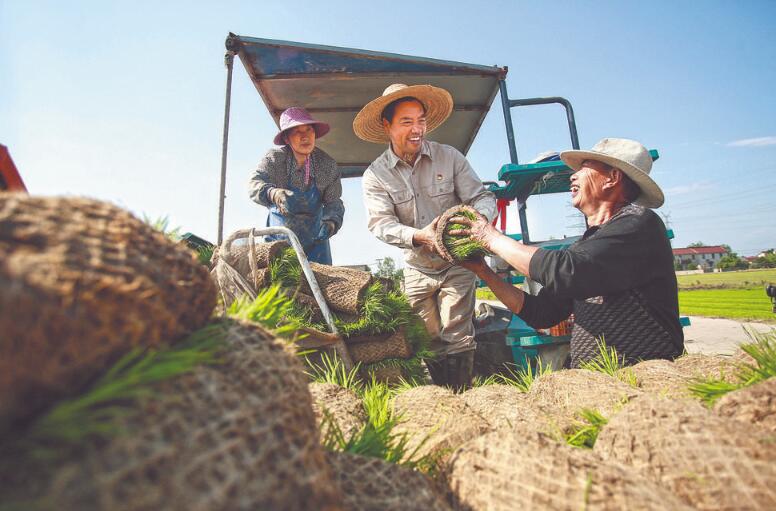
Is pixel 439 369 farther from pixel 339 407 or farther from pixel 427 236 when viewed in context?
pixel 339 407

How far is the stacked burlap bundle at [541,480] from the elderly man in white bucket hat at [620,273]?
5.13 feet

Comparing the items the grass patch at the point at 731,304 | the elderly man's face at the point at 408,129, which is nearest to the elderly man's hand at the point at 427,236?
the elderly man's face at the point at 408,129

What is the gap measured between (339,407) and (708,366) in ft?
4.52

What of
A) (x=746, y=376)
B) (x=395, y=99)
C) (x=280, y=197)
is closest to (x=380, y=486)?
(x=746, y=376)

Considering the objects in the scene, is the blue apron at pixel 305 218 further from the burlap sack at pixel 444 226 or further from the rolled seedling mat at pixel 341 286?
the burlap sack at pixel 444 226

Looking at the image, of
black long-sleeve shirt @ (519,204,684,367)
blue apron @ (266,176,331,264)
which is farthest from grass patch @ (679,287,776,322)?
blue apron @ (266,176,331,264)

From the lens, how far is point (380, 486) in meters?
0.88

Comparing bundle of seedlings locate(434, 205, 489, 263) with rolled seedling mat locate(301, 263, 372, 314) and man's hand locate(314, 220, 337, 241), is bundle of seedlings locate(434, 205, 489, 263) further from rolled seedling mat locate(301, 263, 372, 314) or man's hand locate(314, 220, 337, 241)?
man's hand locate(314, 220, 337, 241)

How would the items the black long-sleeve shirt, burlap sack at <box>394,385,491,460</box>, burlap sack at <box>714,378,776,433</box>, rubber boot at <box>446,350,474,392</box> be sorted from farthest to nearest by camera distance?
rubber boot at <box>446,350,474,392</box>, the black long-sleeve shirt, burlap sack at <box>394,385,491,460</box>, burlap sack at <box>714,378,776,433</box>

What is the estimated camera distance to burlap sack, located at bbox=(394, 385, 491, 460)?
1.21 m

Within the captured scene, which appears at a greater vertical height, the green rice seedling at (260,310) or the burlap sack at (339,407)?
the green rice seedling at (260,310)

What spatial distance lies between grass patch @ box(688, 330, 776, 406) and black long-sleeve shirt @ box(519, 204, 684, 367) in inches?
37.9

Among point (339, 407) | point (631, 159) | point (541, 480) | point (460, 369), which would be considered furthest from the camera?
point (460, 369)

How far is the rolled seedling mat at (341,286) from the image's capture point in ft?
8.95
